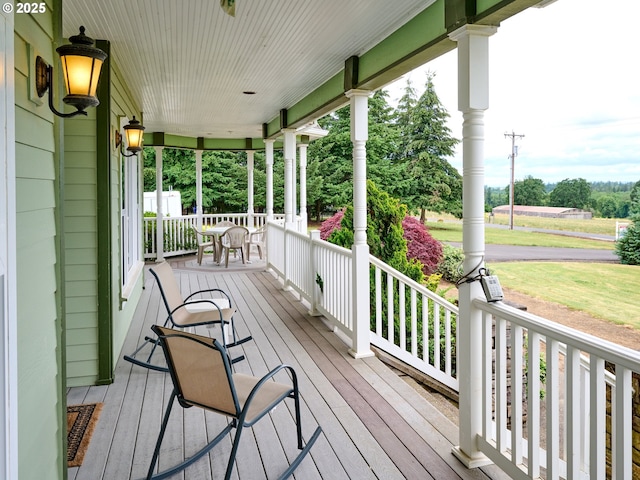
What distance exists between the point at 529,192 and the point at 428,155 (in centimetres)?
1514

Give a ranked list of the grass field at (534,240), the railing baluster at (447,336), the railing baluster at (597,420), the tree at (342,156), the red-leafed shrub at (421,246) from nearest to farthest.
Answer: the railing baluster at (597,420), the railing baluster at (447,336), the grass field at (534,240), the red-leafed shrub at (421,246), the tree at (342,156)

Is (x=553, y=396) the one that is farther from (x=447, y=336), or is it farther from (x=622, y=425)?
(x=447, y=336)

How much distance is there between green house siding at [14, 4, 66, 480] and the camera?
1.83 metres

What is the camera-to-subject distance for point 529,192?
14.9ft

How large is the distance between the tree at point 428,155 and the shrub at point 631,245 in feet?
50.0

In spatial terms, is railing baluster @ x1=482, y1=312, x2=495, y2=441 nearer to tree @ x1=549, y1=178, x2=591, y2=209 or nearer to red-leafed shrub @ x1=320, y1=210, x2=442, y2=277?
tree @ x1=549, y1=178, x2=591, y2=209

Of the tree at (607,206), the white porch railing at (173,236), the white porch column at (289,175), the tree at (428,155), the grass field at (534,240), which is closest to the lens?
the tree at (607,206)

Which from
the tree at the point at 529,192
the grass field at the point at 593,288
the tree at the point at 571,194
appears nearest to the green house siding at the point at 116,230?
the tree at the point at 571,194

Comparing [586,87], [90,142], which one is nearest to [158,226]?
[90,142]

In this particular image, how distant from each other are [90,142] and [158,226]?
296 inches

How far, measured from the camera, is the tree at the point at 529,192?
4.32 m

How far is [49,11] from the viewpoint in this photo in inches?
88.7

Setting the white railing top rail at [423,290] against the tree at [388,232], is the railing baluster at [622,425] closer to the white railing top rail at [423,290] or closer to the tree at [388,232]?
the white railing top rail at [423,290]

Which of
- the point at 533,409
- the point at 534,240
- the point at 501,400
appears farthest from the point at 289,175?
the point at 533,409
